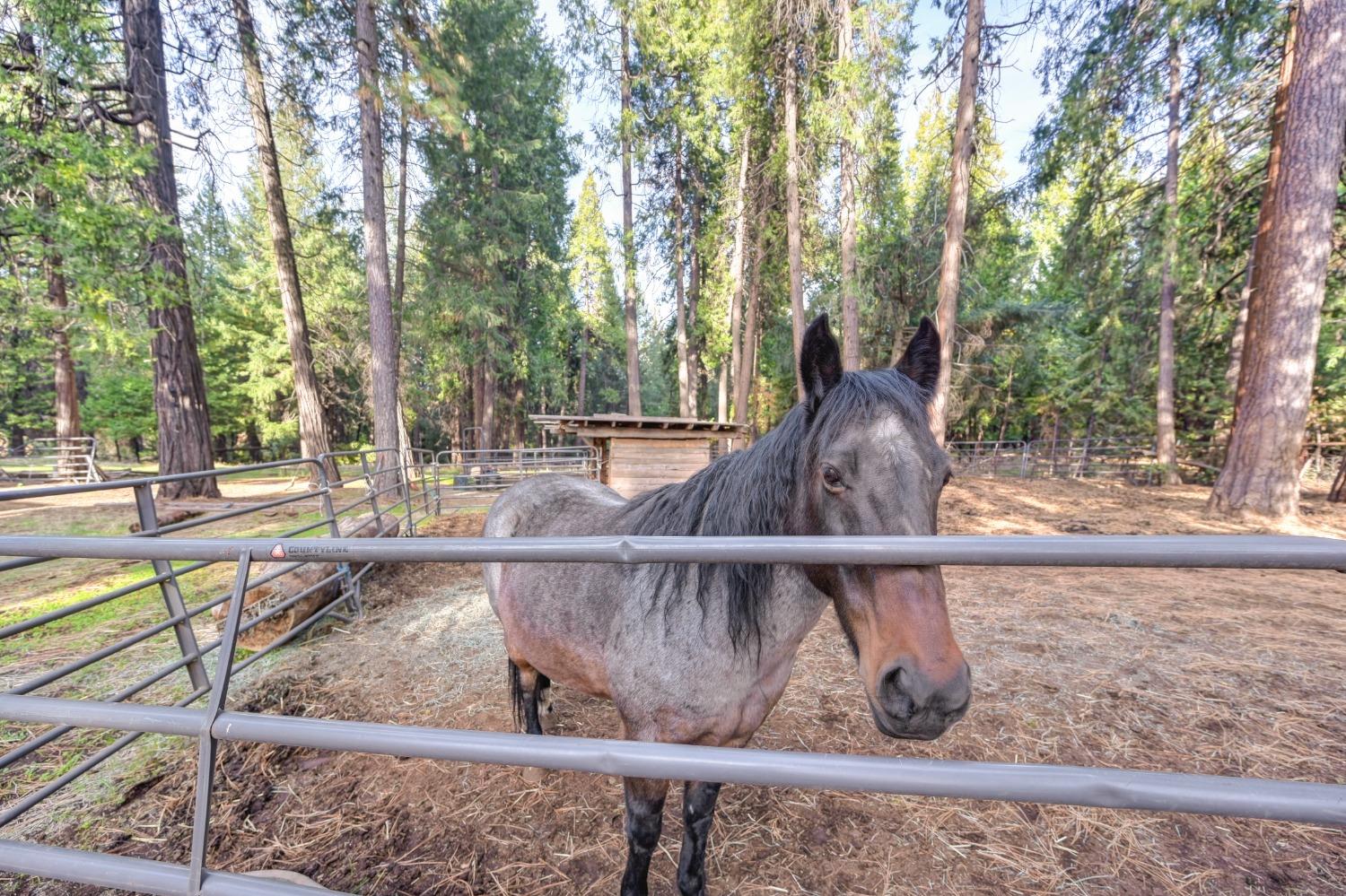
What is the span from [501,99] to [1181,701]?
18453 millimetres

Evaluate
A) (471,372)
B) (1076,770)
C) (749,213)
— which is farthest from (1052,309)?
(471,372)

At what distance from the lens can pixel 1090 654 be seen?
3672mm

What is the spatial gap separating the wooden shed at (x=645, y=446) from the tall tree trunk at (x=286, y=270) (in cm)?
486

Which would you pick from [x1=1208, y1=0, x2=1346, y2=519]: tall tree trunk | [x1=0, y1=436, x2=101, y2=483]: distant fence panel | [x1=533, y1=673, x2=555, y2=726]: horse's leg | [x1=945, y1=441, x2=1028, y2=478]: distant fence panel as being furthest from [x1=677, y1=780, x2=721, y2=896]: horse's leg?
[x1=0, y1=436, x2=101, y2=483]: distant fence panel

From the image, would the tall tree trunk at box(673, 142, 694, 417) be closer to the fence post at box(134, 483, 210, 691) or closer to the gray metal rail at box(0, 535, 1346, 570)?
the fence post at box(134, 483, 210, 691)

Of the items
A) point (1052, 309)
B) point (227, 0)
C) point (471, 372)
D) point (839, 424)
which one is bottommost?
point (839, 424)

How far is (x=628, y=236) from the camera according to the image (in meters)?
13.7

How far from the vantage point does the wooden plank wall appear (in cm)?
971

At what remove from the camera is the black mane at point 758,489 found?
137 cm

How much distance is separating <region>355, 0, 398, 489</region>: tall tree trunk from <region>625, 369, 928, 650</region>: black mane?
8.02m

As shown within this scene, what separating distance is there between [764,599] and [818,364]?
89 cm

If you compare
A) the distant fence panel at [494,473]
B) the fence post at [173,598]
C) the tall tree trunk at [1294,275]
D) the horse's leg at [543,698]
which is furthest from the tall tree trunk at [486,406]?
Answer: the tall tree trunk at [1294,275]

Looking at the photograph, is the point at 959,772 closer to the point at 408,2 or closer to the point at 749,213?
the point at 408,2

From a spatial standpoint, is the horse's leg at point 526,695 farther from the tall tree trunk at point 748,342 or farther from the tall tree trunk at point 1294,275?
A: the tall tree trunk at point 748,342
